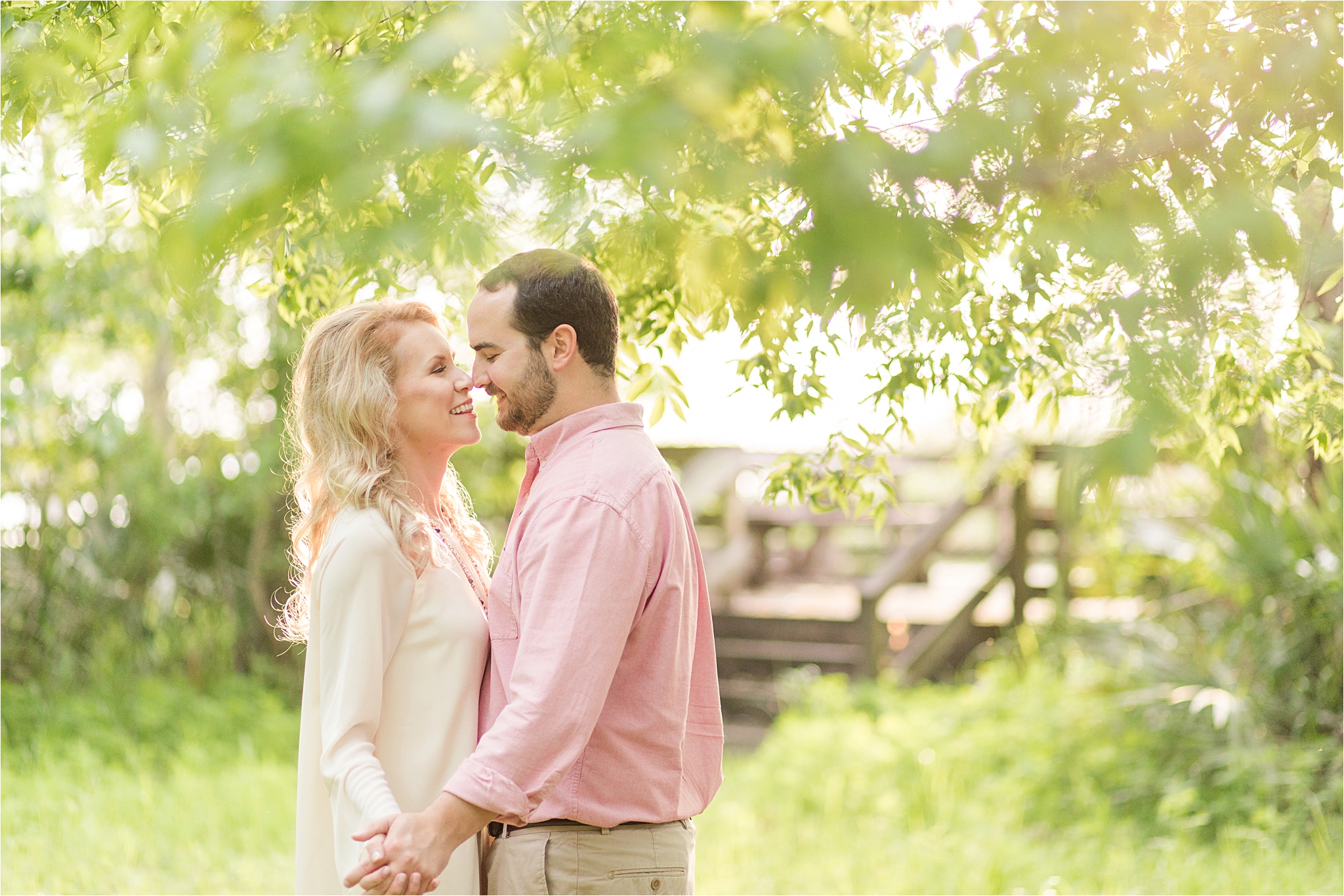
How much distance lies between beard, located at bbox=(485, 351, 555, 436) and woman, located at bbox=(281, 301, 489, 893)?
0.21m

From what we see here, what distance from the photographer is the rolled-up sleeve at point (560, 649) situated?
193 cm

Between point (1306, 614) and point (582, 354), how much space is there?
14.9 feet

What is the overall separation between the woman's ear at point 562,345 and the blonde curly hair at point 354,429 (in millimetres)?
408

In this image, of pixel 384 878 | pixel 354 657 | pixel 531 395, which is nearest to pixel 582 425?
pixel 531 395

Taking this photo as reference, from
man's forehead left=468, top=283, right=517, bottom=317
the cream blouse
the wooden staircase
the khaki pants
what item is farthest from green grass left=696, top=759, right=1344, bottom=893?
man's forehead left=468, top=283, right=517, bottom=317

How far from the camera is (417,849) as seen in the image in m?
1.90

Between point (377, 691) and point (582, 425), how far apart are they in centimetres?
65

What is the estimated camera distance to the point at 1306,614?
5363mm

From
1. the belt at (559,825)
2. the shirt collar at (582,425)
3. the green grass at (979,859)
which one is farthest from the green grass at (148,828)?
the shirt collar at (582,425)

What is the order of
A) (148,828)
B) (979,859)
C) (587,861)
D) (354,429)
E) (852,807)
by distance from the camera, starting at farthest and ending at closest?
(852,807), (148,828), (979,859), (354,429), (587,861)

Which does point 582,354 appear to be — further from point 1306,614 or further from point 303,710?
point 1306,614

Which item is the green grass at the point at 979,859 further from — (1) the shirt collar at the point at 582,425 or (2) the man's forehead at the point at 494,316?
(2) the man's forehead at the point at 494,316

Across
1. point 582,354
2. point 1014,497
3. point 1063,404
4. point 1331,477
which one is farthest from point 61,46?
point 1014,497

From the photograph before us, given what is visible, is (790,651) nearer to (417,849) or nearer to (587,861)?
(587,861)
